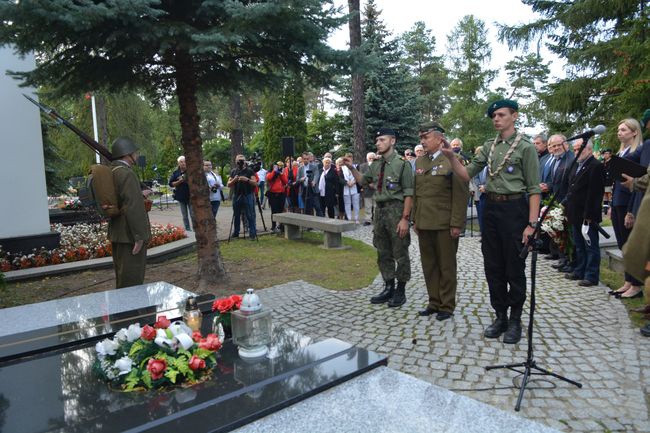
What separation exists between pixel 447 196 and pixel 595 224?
256 cm

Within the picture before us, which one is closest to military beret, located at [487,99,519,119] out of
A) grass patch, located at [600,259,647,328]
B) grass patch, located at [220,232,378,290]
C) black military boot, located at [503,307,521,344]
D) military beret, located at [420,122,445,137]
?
military beret, located at [420,122,445,137]

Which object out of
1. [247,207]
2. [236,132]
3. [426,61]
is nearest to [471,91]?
[426,61]

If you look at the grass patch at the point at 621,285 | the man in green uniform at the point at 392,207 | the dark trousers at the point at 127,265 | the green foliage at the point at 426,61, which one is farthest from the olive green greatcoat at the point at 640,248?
the green foliage at the point at 426,61

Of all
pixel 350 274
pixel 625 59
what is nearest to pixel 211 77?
pixel 350 274

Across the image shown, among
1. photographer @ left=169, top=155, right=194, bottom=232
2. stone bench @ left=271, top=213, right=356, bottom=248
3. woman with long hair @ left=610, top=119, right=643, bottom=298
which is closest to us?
woman with long hair @ left=610, top=119, right=643, bottom=298

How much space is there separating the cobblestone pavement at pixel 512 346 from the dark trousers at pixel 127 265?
1.73m

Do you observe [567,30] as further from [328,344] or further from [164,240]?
[328,344]

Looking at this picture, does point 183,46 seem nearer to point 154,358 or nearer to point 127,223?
point 127,223

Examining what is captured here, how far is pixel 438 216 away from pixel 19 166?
7.91 m

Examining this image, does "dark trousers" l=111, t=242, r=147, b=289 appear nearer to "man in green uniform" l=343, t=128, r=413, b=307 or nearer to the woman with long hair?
"man in green uniform" l=343, t=128, r=413, b=307

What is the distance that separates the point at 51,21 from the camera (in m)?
4.77

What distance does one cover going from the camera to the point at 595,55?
14336mm

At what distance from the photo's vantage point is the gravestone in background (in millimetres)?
8633

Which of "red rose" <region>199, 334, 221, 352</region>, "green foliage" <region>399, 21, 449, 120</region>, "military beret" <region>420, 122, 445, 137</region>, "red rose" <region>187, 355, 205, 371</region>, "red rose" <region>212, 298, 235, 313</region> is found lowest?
"red rose" <region>187, 355, 205, 371</region>
